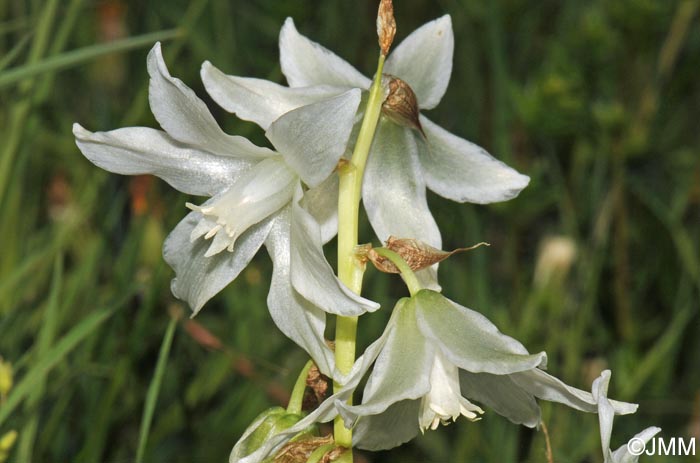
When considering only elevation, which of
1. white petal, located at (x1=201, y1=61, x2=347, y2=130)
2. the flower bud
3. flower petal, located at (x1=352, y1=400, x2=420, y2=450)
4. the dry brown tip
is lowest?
the flower bud

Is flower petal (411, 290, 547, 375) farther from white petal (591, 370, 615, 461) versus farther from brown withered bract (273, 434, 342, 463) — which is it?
brown withered bract (273, 434, 342, 463)

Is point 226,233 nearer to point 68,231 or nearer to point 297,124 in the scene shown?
point 297,124

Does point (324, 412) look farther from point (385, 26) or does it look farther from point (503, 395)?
point (385, 26)

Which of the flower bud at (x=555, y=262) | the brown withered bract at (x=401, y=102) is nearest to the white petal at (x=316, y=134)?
the brown withered bract at (x=401, y=102)

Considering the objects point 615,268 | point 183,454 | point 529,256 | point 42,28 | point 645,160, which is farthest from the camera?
point 529,256

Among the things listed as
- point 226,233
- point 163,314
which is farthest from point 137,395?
point 226,233

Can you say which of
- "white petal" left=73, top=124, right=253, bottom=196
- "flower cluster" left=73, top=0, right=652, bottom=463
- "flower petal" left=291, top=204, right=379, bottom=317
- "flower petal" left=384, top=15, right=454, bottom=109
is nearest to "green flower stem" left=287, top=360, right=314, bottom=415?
"flower cluster" left=73, top=0, right=652, bottom=463
